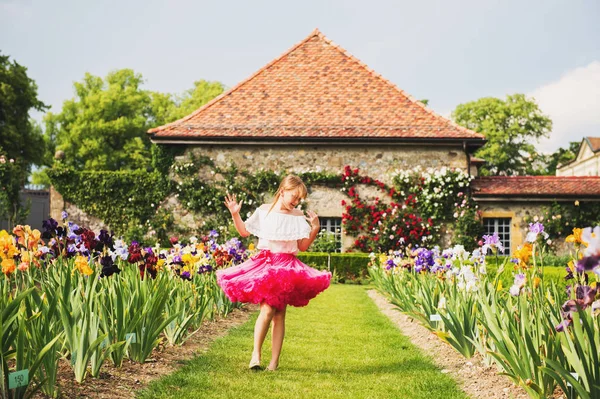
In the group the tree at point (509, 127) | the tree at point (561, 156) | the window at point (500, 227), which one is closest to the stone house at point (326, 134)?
the window at point (500, 227)

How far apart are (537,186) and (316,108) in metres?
6.98

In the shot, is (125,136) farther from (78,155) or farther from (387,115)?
(387,115)

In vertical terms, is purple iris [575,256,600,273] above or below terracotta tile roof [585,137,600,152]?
below

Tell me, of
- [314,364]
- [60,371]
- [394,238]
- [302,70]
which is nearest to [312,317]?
[314,364]

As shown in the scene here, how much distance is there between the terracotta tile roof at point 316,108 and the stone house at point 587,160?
36.6 meters

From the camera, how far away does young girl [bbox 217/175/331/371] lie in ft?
15.9

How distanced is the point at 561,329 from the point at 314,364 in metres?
2.73

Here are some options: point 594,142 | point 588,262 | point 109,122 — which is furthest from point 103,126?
point 594,142

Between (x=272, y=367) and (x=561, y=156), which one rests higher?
(x=561, y=156)

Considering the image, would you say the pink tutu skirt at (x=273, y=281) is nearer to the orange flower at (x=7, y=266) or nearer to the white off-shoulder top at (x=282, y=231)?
the white off-shoulder top at (x=282, y=231)

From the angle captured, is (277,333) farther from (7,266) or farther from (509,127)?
(509,127)

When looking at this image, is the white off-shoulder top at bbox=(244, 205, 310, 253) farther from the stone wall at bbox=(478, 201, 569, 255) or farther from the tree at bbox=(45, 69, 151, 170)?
the tree at bbox=(45, 69, 151, 170)

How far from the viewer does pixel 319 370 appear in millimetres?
5250

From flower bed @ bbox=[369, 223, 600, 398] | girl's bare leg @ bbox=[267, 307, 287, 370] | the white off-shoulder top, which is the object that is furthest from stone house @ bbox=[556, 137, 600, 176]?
girl's bare leg @ bbox=[267, 307, 287, 370]
